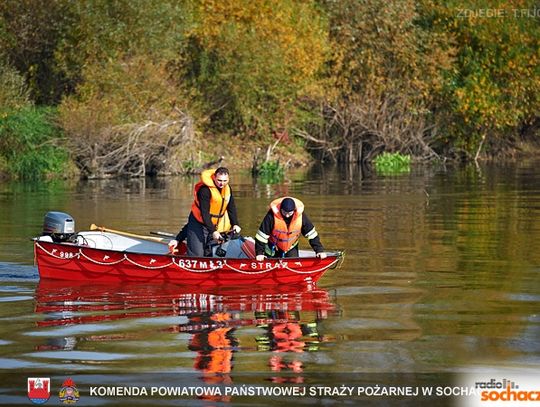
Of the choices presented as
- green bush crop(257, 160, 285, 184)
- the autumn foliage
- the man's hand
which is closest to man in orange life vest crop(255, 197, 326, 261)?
the man's hand

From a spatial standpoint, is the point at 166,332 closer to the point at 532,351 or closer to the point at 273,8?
the point at 532,351

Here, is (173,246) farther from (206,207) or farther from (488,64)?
(488,64)

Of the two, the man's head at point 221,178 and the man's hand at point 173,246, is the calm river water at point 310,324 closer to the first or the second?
the man's hand at point 173,246

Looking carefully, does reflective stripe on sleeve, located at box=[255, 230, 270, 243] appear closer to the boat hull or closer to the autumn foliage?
the boat hull

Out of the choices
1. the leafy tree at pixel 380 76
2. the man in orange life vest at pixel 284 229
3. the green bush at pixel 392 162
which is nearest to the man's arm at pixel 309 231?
the man in orange life vest at pixel 284 229

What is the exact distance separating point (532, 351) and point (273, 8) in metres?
50.1

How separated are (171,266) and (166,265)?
9 cm

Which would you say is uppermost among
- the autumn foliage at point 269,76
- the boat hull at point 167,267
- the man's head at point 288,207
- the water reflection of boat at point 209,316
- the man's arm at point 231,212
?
the autumn foliage at point 269,76

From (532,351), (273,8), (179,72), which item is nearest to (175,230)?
(532,351)

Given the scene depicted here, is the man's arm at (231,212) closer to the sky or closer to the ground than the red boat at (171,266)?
closer to the sky

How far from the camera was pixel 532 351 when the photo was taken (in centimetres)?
1534

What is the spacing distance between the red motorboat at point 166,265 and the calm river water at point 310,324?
278 millimetres

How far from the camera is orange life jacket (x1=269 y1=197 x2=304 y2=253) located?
20.5 m

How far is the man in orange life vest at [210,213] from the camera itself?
21.3 metres
